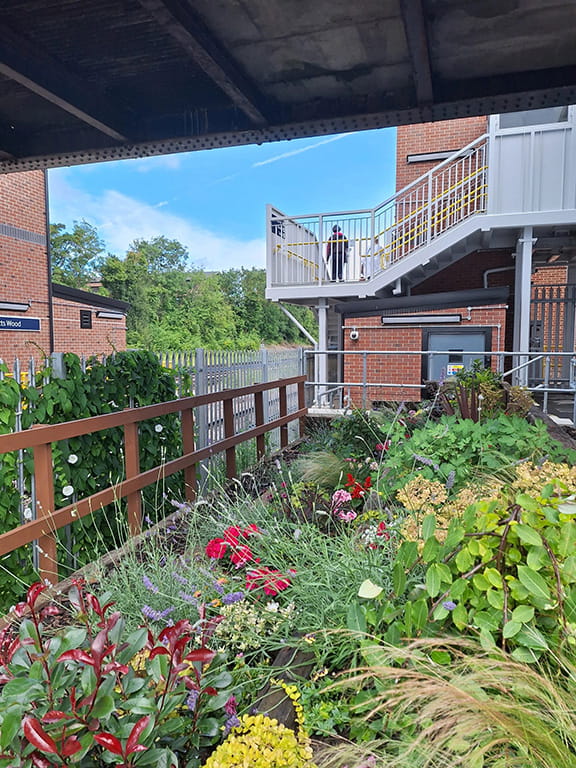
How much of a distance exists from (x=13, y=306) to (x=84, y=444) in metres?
12.6

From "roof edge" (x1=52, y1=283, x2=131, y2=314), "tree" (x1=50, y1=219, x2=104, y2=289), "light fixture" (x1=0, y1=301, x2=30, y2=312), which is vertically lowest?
"light fixture" (x1=0, y1=301, x2=30, y2=312)

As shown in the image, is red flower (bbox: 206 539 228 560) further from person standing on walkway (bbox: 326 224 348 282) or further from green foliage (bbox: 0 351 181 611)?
person standing on walkway (bbox: 326 224 348 282)

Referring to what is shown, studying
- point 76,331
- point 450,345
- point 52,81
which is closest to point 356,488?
point 52,81

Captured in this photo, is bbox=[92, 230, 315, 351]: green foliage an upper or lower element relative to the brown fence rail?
upper

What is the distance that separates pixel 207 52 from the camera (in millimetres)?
3438

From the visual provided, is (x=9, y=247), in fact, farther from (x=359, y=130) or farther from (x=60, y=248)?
(x=60, y=248)

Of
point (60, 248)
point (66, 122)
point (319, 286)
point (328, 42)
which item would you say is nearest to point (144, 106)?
point (66, 122)

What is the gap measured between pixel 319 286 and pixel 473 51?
27.4 ft

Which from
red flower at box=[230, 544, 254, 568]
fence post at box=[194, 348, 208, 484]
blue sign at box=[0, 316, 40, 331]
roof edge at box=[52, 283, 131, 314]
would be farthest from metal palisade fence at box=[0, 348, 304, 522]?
roof edge at box=[52, 283, 131, 314]

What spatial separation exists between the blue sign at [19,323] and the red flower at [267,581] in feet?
46.2

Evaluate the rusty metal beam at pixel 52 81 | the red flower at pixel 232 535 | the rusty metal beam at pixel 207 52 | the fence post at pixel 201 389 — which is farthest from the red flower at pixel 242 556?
the rusty metal beam at pixel 52 81

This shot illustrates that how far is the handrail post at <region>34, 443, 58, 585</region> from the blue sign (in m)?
12.7

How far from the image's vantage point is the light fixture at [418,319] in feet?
34.5

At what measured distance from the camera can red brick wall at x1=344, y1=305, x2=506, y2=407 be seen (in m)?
10.4
